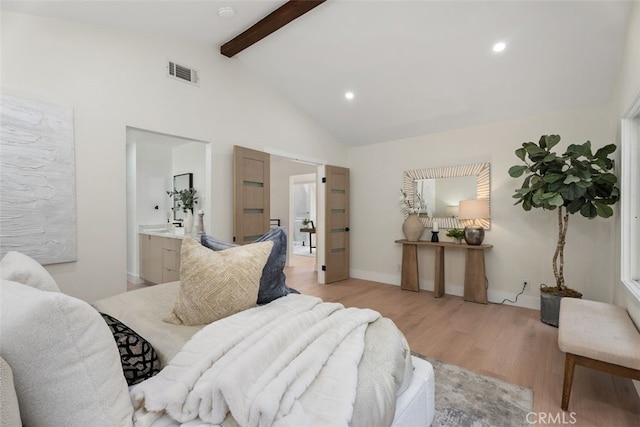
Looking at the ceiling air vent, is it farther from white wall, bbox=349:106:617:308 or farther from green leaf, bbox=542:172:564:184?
green leaf, bbox=542:172:564:184

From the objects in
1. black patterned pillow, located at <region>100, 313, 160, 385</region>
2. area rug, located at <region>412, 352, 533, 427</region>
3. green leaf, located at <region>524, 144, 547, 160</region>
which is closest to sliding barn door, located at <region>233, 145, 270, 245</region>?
black patterned pillow, located at <region>100, 313, 160, 385</region>

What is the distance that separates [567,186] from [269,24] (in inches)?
A: 130

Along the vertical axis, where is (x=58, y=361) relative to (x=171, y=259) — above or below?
above

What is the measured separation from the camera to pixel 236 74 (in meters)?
3.66

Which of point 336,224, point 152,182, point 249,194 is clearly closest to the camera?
point 249,194

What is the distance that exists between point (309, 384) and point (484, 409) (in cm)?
145

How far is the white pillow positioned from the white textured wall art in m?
1.85

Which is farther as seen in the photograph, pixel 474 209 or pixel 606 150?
pixel 474 209

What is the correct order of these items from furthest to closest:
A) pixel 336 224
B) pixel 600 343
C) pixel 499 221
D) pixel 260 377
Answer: pixel 336 224
pixel 499 221
pixel 600 343
pixel 260 377

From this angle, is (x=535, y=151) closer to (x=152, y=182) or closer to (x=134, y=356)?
(x=134, y=356)

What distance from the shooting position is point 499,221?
3875 millimetres

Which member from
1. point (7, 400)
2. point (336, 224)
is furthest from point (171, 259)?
point (7, 400)

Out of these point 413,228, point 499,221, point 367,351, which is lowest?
point 367,351

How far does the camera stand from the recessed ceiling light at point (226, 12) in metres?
2.67
